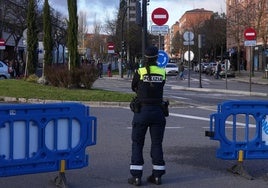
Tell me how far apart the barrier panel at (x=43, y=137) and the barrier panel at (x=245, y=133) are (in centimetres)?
195

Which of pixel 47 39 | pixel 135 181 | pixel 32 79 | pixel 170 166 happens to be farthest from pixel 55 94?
pixel 135 181

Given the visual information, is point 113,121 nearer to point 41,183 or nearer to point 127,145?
point 127,145

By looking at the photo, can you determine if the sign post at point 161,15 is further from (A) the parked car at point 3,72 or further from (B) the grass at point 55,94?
(A) the parked car at point 3,72

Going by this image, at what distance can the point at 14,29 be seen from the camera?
2336 inches

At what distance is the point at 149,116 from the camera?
23.3 ft

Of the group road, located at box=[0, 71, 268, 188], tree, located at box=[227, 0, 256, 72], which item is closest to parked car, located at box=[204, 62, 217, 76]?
tree, located at box=[227, 0, 256, 72]

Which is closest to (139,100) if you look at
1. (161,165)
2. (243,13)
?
(161,165)

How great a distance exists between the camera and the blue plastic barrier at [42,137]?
668 cm

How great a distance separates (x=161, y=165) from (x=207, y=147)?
3.33 m

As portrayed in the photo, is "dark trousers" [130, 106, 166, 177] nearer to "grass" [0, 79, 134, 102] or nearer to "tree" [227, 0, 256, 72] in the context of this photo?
"grass" [0, 79, 134, 102]

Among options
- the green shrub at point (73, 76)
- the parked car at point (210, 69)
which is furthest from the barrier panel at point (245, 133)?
the parked car at point (210, 69)

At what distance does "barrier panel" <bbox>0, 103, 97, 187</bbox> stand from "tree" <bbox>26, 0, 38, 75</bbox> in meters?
22.6

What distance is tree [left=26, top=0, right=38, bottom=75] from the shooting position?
2909 centimetres

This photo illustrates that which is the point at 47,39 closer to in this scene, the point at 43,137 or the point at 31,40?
the point at 31,40
